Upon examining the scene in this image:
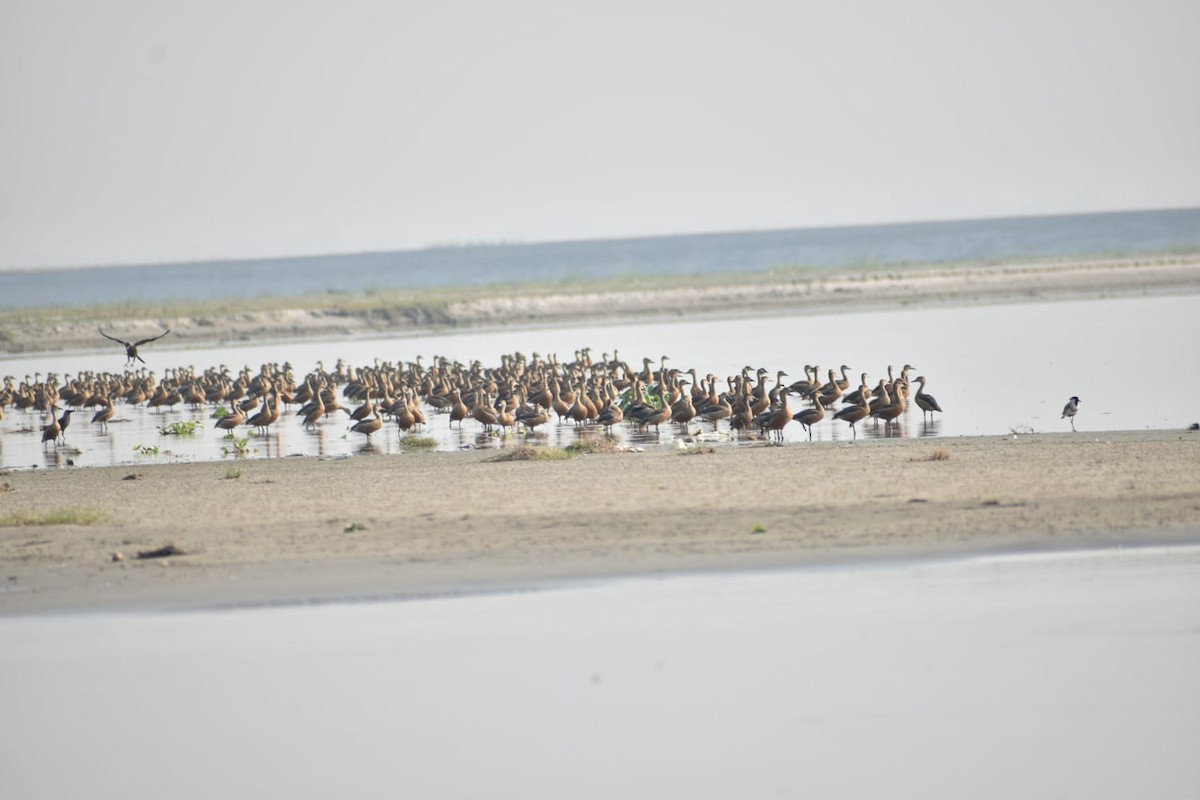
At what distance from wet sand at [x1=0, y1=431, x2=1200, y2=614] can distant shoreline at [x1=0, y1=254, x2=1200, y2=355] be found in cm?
4420

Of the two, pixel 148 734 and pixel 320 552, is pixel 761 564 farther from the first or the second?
pixel 148 734

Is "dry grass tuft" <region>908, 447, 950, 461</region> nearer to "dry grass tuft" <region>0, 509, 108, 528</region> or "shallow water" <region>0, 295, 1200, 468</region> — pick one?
"shallow water" <region>0, 295, 1200, 468</region>

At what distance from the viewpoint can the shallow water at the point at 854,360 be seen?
1015 inches

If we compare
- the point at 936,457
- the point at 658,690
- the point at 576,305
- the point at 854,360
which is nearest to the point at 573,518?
the point at 936,457

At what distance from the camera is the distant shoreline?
65669 millimetres

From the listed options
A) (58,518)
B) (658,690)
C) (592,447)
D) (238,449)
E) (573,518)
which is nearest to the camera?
(658,690)

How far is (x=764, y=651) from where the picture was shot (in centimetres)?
1238

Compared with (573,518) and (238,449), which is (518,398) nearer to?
(238,449)

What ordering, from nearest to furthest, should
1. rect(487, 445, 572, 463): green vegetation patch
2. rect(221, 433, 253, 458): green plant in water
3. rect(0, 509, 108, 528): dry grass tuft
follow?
rect(0, 509, 108, 528): dry grass tuft → rect(487, 445, 572, 463): green vegetation patch → rect(221, 433, 253, 458): green plant in water

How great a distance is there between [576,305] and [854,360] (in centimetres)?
3543

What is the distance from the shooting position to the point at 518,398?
2927 centimetres

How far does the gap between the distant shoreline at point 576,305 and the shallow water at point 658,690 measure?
5099 cm

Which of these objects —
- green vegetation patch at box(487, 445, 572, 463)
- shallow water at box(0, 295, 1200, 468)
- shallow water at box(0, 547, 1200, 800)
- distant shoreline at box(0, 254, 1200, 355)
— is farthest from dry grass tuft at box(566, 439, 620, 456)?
distant shoreline at box(0, 254, 1200, 355)

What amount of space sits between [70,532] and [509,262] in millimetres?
178909
